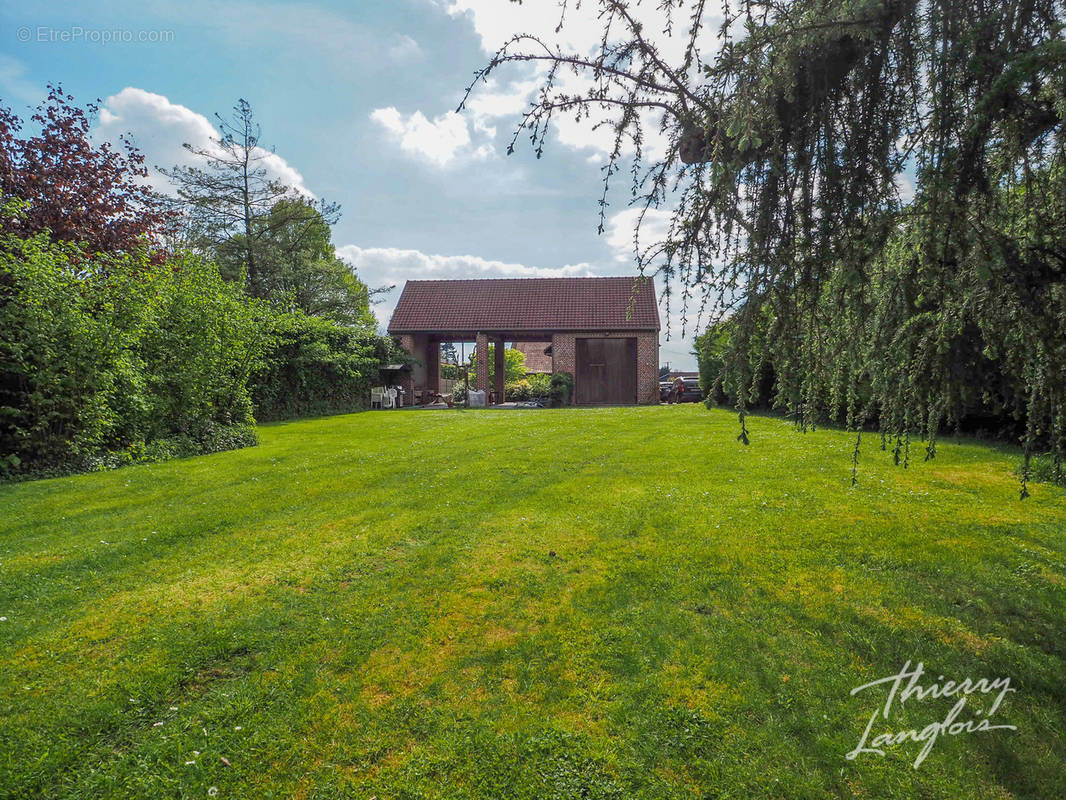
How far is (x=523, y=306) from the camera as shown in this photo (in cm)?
2434

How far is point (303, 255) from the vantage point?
75.4 ft

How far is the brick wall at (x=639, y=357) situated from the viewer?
891 inches

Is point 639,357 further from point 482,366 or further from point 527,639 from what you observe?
point 527,639

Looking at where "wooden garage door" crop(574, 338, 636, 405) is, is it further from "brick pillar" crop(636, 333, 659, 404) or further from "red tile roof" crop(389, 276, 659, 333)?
"red tile roof" crop(389, 276, 659, 333)

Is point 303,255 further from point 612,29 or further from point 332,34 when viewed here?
point 612,29

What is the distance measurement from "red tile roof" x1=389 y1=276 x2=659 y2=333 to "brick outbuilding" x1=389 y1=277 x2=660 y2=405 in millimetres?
46

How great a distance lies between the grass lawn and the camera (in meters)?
2.12

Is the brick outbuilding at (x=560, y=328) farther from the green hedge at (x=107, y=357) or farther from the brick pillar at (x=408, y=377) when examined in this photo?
the green hedge at (x=107, y=357)

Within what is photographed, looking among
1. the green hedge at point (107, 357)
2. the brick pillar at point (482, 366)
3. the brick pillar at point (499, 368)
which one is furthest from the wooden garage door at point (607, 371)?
the green hedge at point (107, 357)

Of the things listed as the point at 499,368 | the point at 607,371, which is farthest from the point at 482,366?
the point at 607,371
